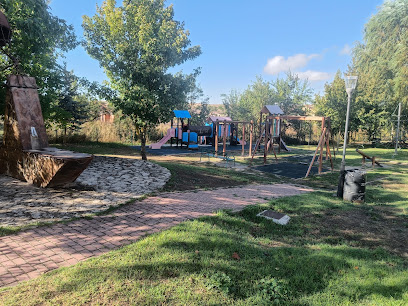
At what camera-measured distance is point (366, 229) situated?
16.0 feet

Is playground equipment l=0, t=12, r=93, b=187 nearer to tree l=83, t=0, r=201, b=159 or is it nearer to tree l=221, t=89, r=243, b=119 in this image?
tree l=83, t=0, r=201, b=159

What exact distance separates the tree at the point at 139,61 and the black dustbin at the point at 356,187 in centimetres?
672

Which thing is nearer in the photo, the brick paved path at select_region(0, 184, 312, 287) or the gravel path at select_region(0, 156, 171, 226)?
the brick paved path at select_region(0, 184, 312, 287)

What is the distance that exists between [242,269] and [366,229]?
10.1ft

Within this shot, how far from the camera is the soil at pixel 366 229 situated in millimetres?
4254

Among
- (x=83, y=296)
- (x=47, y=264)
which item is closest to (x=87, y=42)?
(x=47, y=264)

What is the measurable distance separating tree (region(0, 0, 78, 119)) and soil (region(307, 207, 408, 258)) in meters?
9.70

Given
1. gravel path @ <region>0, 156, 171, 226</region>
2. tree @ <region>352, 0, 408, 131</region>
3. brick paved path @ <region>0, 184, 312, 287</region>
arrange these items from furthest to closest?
tree @ <region>352, 0, 408, 131</region> < gravel path @ <region>0, 156, 171, 226</region> < brick paved path @ <region>0, 184, 312, 287</region>

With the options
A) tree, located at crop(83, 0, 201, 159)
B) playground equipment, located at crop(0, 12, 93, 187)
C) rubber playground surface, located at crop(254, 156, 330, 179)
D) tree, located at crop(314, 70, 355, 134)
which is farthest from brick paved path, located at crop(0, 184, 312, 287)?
tree, located at crop(314, 70, 355, 134)

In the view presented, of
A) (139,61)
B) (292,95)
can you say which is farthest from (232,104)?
(139,61)

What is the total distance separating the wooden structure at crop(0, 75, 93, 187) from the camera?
6.08 metres

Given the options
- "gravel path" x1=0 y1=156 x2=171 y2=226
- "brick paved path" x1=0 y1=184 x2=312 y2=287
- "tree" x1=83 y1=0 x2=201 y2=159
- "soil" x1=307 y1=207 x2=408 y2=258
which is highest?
"tree" x1=83 y1=0 x2=201 y2=159

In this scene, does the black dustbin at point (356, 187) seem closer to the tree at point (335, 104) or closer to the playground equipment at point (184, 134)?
the playground equipment at point (184, 134)

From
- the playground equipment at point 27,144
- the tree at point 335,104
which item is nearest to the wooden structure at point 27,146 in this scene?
the playground equipment at point 27,144
